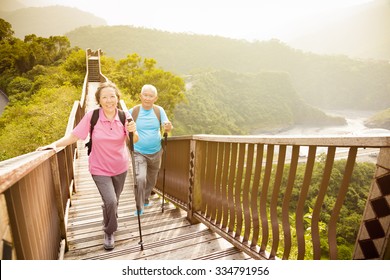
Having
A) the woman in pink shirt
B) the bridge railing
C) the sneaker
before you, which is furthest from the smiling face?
the sneaker

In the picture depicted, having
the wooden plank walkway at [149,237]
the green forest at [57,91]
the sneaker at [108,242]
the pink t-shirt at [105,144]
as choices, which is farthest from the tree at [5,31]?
the sneaker at [108,242]

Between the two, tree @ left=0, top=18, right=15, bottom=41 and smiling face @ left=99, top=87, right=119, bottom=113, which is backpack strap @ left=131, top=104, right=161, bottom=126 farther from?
tree @ left=0, top=18, right=15, bottom=41

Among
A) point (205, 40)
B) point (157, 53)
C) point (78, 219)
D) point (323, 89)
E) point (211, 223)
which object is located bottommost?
point (323, 89)

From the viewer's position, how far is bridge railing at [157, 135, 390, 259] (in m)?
1.20

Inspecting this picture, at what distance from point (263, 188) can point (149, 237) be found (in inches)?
59.8

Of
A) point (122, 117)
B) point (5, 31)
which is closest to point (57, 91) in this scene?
point (5, 31)

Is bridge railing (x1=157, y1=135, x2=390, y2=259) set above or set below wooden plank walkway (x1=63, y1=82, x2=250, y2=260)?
above

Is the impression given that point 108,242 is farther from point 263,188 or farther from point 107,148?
point 263,188

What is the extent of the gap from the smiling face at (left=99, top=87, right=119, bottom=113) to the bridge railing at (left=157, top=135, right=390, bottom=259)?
3.45 ft

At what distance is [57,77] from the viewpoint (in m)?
21.5

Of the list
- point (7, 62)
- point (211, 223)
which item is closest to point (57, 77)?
point (7, 62)

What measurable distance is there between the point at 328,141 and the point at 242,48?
136135 mm

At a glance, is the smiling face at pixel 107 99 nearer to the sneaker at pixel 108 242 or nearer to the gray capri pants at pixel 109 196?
the gray capri pants at pixel 109 196
